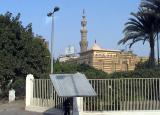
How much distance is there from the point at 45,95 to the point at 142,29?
1975cm

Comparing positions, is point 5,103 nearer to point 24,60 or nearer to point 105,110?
point 24,60

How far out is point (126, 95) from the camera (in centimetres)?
2564

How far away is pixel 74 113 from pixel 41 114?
3.24 metres

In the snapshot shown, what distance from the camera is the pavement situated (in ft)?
93.9

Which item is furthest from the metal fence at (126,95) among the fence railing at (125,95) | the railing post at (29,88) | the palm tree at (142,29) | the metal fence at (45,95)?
the palm tree at (142,29)

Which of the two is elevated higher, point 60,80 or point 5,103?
point 60,80

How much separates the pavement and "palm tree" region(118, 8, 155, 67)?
14.6m

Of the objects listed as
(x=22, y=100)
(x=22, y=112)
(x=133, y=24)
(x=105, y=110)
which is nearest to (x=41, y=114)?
(x=22, y=112)

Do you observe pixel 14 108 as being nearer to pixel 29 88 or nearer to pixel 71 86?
pixel 29 88

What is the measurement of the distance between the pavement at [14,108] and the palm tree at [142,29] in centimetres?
1459

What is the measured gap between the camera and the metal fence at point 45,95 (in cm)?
2755

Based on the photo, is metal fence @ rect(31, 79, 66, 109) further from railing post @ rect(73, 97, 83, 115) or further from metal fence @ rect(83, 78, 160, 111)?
metal fence @ rect(83, 78, 160, 111)

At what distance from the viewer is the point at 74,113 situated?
25.0 m

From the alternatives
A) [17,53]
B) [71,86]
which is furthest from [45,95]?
[71,86]
